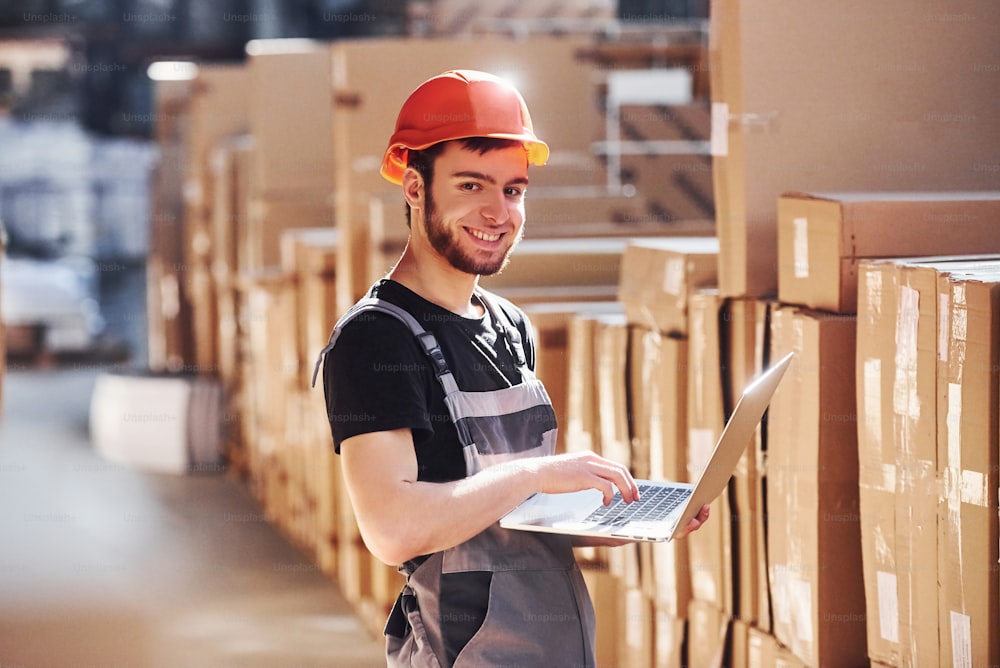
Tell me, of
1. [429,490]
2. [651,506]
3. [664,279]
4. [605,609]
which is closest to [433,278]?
[429,490]

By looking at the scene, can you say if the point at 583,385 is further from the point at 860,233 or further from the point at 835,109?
the point at 860,233

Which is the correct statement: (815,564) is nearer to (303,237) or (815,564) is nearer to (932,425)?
(932,425)

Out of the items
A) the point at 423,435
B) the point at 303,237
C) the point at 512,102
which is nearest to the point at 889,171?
the point at 512,102

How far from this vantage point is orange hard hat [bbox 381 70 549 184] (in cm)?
204

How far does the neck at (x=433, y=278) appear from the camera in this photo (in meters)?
2.10

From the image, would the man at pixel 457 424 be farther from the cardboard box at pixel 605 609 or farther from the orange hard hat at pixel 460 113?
the cardboard box at pixel 605 609

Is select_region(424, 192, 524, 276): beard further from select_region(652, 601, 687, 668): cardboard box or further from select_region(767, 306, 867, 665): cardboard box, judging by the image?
select_region(652, 601, 687, 668): cardboard box

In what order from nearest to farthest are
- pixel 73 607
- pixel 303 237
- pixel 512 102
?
pixel 512 102 < pixel 73 607 < pixel 303 237

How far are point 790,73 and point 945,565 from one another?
1232 mm

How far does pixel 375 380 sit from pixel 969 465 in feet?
3.06

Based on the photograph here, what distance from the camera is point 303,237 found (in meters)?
5.74

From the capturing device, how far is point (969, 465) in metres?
2.09

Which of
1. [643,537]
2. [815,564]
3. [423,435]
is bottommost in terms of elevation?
[815,564]

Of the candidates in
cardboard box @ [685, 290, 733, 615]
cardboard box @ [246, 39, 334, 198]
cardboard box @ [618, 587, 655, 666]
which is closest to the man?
cardboard box @ [685, 290, 733, 615]
